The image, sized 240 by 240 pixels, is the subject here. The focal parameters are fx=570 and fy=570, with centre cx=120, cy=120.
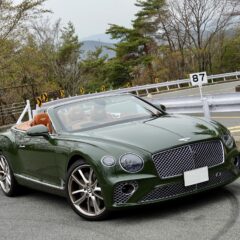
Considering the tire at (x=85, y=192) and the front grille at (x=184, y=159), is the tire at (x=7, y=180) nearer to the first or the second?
the tire at (x=85, y=192)

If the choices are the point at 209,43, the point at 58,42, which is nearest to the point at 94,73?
the point at 58,42

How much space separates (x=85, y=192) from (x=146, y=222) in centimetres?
79

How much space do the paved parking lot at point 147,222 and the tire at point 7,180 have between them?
2.86 feet

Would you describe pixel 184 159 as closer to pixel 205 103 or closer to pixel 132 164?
pixel 132 164

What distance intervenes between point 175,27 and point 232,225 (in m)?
60.9

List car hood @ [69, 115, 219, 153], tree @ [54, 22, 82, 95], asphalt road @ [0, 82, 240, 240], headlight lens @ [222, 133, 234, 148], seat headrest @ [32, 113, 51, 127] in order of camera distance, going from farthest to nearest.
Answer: tree @ [54, 22, 82, 95]
seat headrest @ [32, 113, 51, 127]
headlight lens @ [222, 133, 234, 148]
car hood @ [69, 115, 219, 153]
asphalt road @ [0, 82, 240, 240]

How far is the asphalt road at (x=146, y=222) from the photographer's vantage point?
5258 millimetres

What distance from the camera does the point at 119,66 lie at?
6506 centimetres

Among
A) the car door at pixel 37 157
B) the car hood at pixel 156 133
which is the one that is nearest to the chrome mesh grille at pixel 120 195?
the car hood at pixel 156 133

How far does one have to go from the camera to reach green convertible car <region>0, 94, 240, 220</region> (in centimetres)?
573

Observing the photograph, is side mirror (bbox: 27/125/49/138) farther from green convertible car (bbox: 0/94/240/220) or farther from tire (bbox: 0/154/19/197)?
tire (bbox: 0/154/19/197)

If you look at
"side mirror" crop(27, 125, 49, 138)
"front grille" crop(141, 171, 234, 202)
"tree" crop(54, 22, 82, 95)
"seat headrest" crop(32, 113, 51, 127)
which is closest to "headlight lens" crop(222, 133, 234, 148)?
"front grille" crop(141, 171, 234, 202)

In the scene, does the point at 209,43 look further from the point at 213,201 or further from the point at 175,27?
the point at 213,201

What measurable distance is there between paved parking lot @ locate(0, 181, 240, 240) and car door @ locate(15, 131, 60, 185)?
1.41 feet
